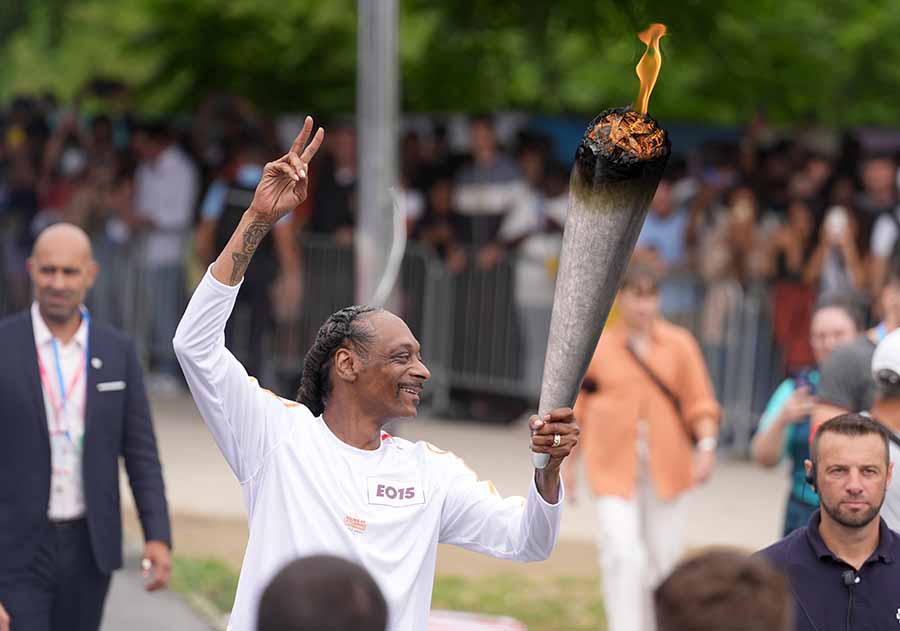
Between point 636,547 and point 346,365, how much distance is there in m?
3.85

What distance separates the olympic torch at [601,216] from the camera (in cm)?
418

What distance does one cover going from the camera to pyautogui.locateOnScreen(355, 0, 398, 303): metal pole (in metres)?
10.5

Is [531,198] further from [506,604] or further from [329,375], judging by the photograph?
[329,375]

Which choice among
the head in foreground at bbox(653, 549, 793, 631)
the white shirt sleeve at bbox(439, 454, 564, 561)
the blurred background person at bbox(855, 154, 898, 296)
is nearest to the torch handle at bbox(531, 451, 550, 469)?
the white shirt sleeve at bbox(439, 454, 564, 561)

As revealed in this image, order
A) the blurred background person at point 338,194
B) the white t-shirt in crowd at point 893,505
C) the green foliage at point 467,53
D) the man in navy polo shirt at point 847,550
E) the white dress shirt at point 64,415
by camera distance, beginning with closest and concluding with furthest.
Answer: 1. the man in navy polo shirt at point 847,550
2. the white t-shirt in crowd at point 893,505
3. the white dress shirt at point 64,415
4. the blurred background person at point 338,194
5. the green foliage at point 467,53

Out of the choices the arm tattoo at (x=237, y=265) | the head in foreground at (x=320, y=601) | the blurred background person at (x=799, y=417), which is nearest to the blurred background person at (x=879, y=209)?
the blurred background person at (x=799, y=417)

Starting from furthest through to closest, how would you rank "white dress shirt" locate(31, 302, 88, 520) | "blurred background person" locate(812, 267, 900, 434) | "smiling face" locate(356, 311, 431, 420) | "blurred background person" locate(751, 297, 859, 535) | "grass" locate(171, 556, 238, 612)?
"grass" locate(171, 556, 238, 612) → "blurred background person" locate(751, 297, 859, 535) → "blurred background person" locate(812, 267, 900, 434) → "white dress shirt" locate(31, 302, 88, 520) → "smiling face" locate(356, 311, 431, 420)

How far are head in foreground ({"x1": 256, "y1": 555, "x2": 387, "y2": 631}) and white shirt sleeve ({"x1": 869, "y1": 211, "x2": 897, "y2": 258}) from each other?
31.3 ft

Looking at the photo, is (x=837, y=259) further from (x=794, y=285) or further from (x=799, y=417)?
(x=799, y=417)

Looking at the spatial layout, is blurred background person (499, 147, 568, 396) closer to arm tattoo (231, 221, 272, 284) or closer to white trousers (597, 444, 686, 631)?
white trousers (597, 444, 686, 631)

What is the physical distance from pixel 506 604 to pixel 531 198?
4.99 metres

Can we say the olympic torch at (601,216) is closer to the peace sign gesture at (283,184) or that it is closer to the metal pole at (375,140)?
the peace sign gesture at (283,184)

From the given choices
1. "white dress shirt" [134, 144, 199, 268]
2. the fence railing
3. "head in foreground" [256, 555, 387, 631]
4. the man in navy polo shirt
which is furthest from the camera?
"white dress shirt" [134, 144, 199, 268]

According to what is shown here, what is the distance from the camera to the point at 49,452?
21.5 ft
